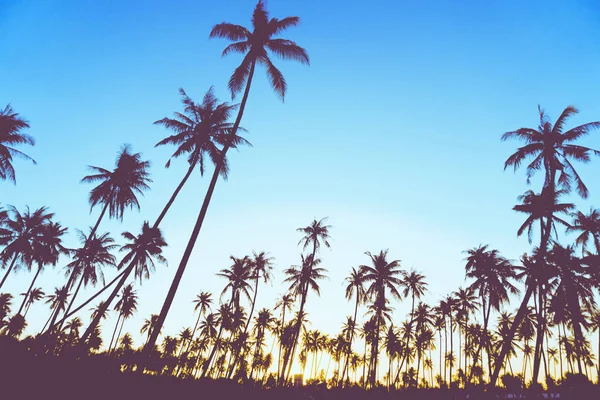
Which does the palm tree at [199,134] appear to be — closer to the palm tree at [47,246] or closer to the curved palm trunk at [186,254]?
the curved palm trunk at [186,254]

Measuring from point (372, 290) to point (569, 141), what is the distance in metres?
24.4

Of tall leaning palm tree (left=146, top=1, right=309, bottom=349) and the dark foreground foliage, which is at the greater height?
tall leaning palm tree (left=146, top=1, right=309, bottom=349)

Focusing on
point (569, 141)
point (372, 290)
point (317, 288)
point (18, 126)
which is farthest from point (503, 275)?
point (18, 126)

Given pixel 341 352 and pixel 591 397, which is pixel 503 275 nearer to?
pixel 591 397

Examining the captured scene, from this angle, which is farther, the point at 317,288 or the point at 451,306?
the point at 451,306

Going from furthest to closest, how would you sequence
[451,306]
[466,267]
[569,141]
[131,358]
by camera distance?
→ [451,306] < [466,267] < [569,141] < [131,358]

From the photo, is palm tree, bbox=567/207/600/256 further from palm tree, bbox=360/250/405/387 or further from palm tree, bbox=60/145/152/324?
palm tree, bbox=60/145/152/324

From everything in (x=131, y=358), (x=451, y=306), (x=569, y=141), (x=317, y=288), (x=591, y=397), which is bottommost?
(x=131, y=358)

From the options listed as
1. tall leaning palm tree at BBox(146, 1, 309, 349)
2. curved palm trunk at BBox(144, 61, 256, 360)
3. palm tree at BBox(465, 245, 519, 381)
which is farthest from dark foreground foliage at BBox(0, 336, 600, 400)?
palm tree at BBox(465, 245, 519, 381)

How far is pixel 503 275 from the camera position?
31922mm

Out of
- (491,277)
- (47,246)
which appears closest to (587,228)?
(491,277)

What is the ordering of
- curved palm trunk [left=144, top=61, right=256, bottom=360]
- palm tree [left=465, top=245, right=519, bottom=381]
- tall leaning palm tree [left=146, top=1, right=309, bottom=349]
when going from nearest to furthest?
curved palm trunk [left=144, top=61, right=256, bottom=360] < tall leaning palm tree [left=146, top=1, right=309, bottom=349] < palm tree [left=465, top=245, right=519, bottom=381]

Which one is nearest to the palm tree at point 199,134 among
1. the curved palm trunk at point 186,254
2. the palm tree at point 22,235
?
the curved palm trunk at point 186,254

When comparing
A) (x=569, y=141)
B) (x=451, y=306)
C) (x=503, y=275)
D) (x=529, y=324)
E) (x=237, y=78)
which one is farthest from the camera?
(x=451, y=306)
